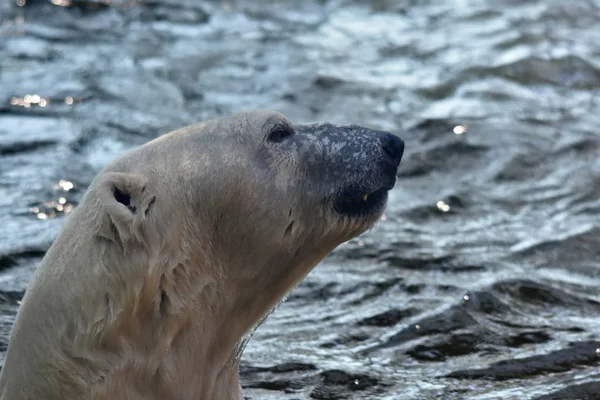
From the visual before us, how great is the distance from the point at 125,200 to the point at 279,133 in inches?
24.3

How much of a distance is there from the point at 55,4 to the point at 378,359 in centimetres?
694

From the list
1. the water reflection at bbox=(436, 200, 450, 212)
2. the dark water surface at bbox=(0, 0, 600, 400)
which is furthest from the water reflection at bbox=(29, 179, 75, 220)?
the water reflection at bbox=(436, 200, 450, 212)

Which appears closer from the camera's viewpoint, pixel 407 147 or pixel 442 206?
pixel 442 206

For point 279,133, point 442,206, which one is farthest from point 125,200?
point 442,206

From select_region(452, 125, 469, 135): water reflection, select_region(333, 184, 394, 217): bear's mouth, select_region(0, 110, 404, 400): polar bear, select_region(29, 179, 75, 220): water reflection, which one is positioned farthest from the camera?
select_region(452, 125, 469, 135): water reflection

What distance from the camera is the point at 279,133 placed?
3.75m

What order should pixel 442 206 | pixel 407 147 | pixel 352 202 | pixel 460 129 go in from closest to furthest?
1. pixel 352 202
2. pixel 442 206
3. pixel 407 147
4. pixel 460 129

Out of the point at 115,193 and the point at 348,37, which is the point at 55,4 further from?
the point at 115,193

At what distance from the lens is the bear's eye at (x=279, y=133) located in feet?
12.2

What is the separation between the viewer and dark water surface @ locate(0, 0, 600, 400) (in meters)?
4.99

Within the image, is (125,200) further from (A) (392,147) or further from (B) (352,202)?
(A) (392,147)

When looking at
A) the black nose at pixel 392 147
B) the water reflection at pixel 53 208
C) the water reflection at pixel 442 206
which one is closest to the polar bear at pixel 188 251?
the black nose at pixel 392 147

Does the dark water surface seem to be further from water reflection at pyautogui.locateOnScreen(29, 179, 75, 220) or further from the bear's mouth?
the bear's mouth

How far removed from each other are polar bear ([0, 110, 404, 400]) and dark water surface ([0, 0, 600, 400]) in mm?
1131
